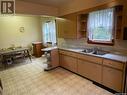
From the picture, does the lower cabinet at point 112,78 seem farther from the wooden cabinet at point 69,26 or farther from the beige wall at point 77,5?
the beige wall at point 77,5

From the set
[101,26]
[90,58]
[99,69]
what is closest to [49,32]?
[101,26]

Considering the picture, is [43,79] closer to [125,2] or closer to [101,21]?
[101,21]

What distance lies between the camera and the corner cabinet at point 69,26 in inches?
140

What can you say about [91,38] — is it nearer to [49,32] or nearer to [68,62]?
[68,62]

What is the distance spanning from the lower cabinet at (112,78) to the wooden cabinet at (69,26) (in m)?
1.50

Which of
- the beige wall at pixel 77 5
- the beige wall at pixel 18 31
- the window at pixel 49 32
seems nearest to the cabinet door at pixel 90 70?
the beige wall at pixel 77 5

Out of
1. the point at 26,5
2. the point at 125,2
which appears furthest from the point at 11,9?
the point at 125,2

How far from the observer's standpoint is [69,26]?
3.78 m

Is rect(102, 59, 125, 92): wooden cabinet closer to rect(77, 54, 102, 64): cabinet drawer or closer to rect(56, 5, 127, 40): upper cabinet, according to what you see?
rect(77, 54, 102, 64): cabinet drawer

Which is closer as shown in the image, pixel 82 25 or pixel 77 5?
pixel 77 5

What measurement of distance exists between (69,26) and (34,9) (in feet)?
4.41

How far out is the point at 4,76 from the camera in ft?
12.1

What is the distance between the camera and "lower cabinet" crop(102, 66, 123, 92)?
2.41 m

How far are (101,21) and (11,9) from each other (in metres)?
2.53
